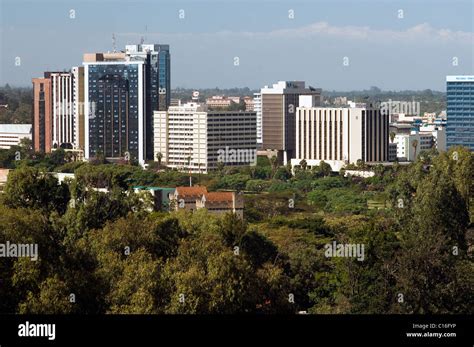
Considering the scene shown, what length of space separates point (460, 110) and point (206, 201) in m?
26.2

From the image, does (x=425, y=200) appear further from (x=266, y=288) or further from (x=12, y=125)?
(x=12, y=125)

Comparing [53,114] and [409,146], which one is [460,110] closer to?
[409,146]

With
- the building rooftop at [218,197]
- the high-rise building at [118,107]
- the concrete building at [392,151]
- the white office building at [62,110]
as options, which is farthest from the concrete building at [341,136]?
the building rooftop at [218,197]

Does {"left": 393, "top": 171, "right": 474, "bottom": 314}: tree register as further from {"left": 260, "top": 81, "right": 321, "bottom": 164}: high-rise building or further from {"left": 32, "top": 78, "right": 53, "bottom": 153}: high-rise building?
{"left": 32, "top": 78, "right": 53, "bottom": 153}: high-rise building

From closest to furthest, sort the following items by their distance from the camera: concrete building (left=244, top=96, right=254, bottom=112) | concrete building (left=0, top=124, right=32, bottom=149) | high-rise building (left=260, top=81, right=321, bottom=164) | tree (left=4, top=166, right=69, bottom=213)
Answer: tree (left=4, top=166, right=69, bottom=213), concrete building (left=0, top=124, right=32, bottom=149), high-rise building (left=260, top=81, right=321, bottom=164), concrete building (left=244, top=96, right=254, bottom=112)

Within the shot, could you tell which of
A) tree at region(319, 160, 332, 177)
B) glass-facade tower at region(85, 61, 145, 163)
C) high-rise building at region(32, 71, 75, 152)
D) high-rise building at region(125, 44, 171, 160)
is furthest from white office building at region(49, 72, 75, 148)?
tree at region(319, 160, 332, 177)

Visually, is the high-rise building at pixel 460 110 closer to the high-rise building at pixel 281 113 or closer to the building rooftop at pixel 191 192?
the high-rise building at pixel 281 113

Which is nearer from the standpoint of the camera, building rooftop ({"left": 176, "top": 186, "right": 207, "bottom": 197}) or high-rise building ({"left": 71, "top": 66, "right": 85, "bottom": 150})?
building rooftop ({"left": 176, "top": 186, "right": 207, "bottom": 197})

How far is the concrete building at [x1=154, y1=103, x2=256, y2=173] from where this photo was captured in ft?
156

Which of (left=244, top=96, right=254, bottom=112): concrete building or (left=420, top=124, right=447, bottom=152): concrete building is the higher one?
(left=244, top=96, right=254, bottom=112): concrete building

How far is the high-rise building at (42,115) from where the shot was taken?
51.3 meters

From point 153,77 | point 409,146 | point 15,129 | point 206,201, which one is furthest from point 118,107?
point 206,201

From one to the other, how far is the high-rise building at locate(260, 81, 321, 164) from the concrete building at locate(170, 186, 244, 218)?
25.2 metres

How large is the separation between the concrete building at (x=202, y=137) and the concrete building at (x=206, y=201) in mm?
19386
